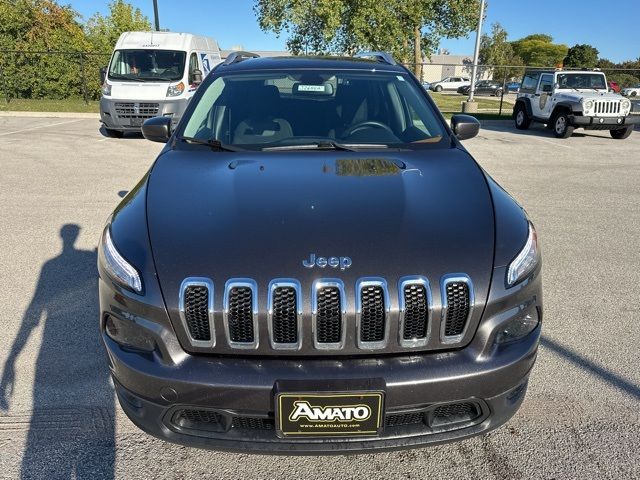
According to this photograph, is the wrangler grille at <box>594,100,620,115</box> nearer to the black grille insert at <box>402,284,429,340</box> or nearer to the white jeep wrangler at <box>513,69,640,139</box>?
the white jeep wrangler at <box>513,69,640,139</box>

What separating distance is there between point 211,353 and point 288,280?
1.33ft

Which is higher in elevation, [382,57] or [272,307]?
[382,57]

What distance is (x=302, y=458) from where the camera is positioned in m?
2.36

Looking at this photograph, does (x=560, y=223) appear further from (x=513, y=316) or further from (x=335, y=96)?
(x=513, y=316)

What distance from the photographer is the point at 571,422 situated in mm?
2578

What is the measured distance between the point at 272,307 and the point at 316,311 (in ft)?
0.53

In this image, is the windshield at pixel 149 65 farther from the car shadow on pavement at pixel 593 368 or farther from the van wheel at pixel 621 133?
the van wheel at pixel 621 133

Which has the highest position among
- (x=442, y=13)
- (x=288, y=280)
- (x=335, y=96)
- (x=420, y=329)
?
(x=442, y=13)

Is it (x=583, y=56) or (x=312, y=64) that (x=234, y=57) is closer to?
(x=312, y=64)

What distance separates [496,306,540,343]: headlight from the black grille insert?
0.34 m

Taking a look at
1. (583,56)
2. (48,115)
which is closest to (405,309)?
(48,115)

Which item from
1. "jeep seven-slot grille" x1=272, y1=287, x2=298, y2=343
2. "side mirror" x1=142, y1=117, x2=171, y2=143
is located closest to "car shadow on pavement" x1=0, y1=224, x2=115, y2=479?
"jeep seven-slot grille" x1=272, y1=287, x2=298, y2=343

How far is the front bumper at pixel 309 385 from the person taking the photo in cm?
183

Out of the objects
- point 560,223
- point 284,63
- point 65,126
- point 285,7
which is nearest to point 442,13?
point 285,7
